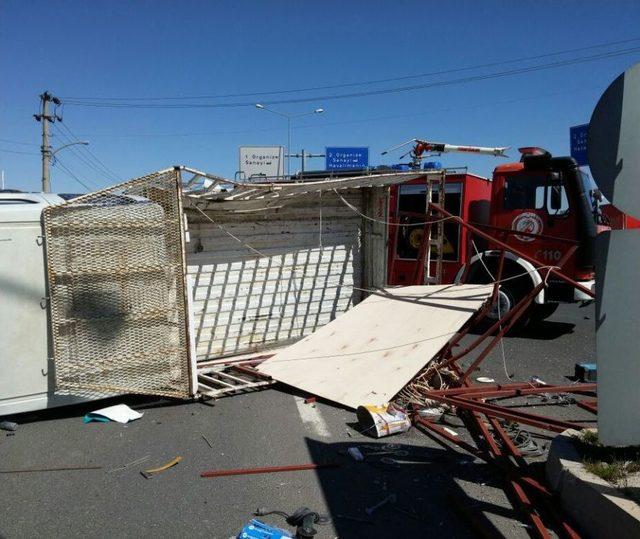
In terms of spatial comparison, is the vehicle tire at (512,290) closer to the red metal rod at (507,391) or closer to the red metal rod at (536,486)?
the red metal rod at (507,391)

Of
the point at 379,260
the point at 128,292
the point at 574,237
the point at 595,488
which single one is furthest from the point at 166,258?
the point at 574,237

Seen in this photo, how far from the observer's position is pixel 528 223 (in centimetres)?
863

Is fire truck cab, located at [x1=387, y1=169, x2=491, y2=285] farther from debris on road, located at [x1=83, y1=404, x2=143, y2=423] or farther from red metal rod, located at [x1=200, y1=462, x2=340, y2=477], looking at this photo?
red metal rod, located at [x1=200, y1=462, x2=340, y2=477]

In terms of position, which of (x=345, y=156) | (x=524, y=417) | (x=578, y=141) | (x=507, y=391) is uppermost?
(x=345, y=156)

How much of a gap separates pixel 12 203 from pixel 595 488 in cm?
536

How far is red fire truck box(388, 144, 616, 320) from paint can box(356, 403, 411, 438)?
3671 millimetres

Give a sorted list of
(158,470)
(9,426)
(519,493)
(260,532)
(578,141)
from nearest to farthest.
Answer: (260,532)
(519,493)
(158,470)
(9,426)
(578,141)

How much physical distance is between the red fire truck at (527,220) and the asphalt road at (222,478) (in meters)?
3.76

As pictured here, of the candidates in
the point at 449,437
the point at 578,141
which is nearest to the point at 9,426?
the point at 449,437

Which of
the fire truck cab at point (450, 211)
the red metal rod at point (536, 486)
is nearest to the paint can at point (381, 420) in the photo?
the red metal rod at point (536, 486)

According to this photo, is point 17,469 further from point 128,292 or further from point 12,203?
point 12,203

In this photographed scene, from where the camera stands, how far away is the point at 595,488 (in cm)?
280

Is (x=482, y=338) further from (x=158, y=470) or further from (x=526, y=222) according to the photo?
(x=526, y=222)

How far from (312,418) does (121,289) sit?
7.30 feet
